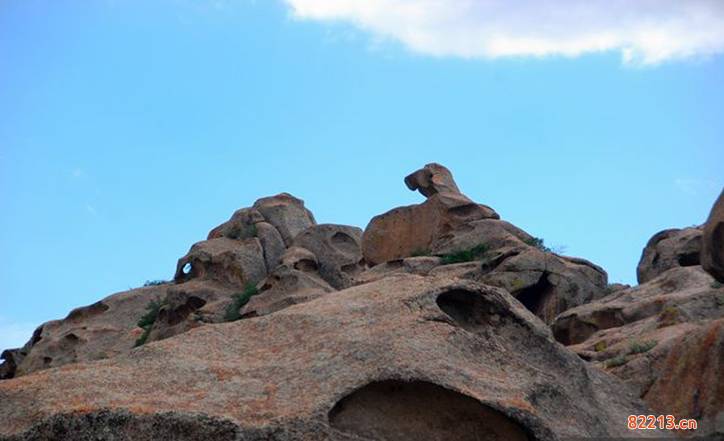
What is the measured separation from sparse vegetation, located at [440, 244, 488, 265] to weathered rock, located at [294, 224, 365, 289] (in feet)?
11.1

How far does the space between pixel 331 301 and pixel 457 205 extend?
22.5m

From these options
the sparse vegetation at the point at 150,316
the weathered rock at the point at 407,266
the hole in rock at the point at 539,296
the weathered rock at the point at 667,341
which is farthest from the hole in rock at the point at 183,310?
the weathered rock at the point at 667,341

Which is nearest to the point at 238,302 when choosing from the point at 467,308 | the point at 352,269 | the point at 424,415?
the point at 352,269

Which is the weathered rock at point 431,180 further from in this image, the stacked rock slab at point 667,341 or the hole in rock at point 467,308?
the hole in rock at point 467,308

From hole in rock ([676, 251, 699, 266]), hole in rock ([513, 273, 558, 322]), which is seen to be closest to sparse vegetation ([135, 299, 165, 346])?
hole in rock ([513, 273, 558, 322])

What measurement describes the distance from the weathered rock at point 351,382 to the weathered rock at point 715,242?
1.81 metres

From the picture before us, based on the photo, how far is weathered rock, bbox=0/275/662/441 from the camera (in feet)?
31.2

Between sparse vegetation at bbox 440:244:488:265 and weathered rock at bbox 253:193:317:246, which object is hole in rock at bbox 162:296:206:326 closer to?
weathered rock at bbox 253:193:317:246

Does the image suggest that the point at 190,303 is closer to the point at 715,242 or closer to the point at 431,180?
the point at 431,180

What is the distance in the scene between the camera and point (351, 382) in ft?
32.7

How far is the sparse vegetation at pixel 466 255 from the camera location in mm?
31031

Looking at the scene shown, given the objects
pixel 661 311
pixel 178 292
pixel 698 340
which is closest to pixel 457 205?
pixel 178 292

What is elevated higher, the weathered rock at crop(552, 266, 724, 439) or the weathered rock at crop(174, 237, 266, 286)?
the weathered rock at crop(174, 237, 266, 286)

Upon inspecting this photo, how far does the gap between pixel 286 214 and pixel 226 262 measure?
Result: 12.2 feet
